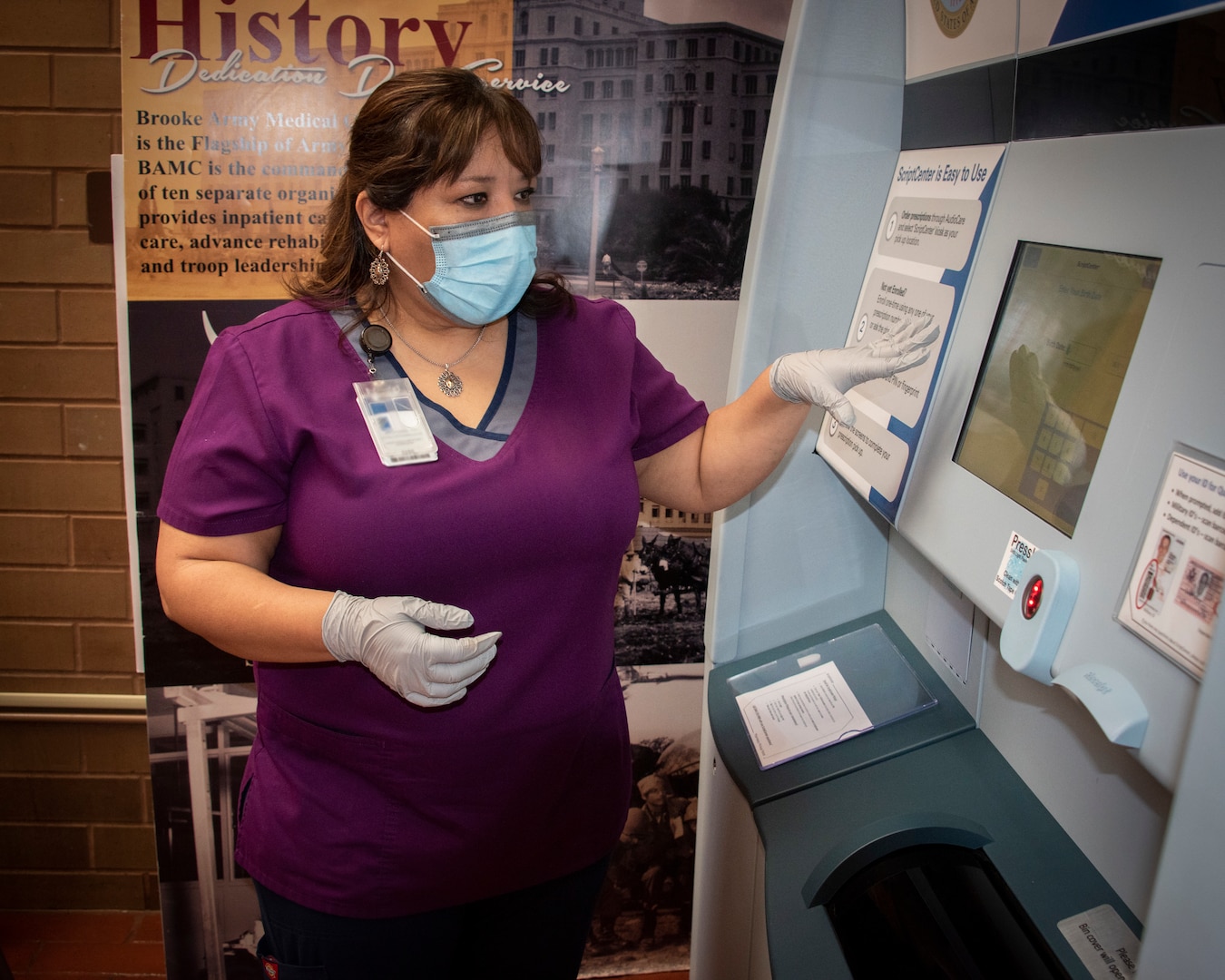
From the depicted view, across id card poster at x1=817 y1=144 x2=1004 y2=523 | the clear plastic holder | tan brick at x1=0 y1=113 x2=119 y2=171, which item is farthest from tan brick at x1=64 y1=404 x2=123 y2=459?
id card poster at x1=817 y1=144 x2=1004 y2=523

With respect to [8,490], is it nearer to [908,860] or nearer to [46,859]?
[46,859]

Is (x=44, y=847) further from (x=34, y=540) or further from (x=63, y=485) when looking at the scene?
(x=63, y=485)

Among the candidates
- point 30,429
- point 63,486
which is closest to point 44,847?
point 63,486

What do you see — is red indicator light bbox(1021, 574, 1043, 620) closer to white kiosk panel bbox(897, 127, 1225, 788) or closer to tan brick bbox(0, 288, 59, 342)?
white kiosk panel bbox(897, 127, 1225, 788)

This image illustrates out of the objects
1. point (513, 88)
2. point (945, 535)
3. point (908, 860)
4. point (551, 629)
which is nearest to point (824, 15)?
point (513, 88)

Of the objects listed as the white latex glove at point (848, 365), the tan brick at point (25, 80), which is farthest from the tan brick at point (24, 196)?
the white latex glove at point (848, 365)

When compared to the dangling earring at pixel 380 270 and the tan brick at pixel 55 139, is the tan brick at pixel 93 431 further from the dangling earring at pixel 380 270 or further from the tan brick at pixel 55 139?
the dangling earring at pixel 380 270

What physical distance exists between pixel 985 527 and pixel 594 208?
3.91ft

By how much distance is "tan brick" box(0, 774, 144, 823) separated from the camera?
248cm

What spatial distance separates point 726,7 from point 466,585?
133 cm

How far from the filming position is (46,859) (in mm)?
2545

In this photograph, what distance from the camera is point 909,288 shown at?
4.41 ft

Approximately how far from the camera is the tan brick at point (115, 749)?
2.45 metres

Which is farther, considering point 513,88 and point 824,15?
point 513,88
